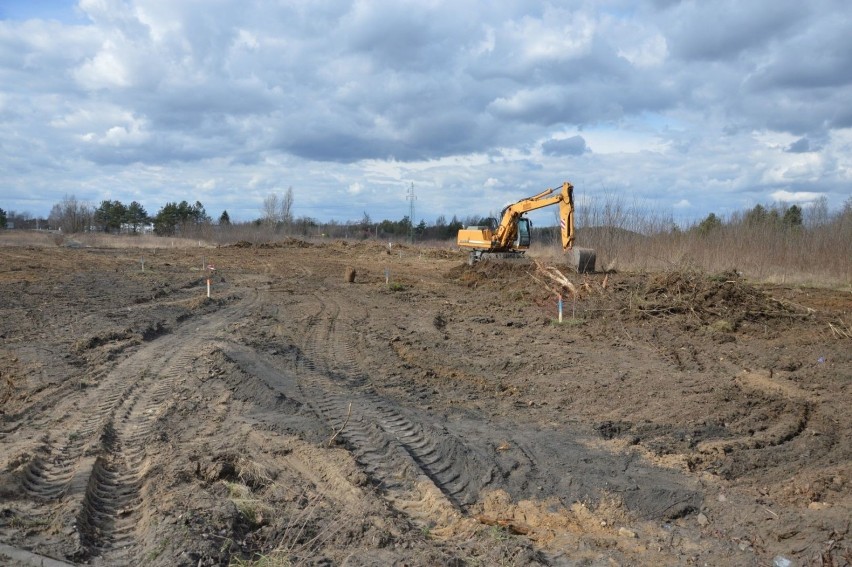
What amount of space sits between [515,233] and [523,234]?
59cm

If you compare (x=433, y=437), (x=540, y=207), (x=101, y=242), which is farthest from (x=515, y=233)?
(x=101, y=242)

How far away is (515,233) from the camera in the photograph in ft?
97.5

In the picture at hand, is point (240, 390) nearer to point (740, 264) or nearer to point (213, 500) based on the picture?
point (213, 500)

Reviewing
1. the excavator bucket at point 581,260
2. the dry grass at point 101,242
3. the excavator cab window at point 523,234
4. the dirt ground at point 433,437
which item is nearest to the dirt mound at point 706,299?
the dirt ground at point 433,437

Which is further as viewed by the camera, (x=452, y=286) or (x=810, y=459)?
(x=452, y=286)

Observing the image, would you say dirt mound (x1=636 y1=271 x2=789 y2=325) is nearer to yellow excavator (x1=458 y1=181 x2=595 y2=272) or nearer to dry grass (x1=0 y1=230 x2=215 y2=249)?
yellow excavator (x1=458 y1=181 x2=595 y2=272)

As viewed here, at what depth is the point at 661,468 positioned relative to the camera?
662 cm

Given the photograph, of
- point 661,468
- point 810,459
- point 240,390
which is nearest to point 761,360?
point 810,459

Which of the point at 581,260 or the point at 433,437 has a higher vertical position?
the point at 581,260

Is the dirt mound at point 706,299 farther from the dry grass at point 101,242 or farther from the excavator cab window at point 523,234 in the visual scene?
the dry grass at point 101,242

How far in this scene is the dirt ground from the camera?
4.97m

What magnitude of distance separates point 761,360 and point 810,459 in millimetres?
5085

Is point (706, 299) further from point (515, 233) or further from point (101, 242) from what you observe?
point (101, 242)

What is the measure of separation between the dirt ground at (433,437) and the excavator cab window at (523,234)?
46.3 ft
